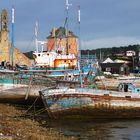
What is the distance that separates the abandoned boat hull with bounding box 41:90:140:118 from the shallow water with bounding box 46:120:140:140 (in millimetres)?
864

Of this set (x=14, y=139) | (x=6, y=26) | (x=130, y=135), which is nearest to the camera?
(x=14, y=139)

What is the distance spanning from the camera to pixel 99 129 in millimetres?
24359

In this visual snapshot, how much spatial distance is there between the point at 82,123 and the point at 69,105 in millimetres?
1960

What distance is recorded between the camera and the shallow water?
71.8ft

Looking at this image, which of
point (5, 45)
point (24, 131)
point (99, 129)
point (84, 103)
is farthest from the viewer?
point (5, 45)

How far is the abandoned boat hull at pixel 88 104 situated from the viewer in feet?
92.1

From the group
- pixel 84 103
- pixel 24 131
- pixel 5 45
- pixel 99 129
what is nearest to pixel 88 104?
pixel 84 103

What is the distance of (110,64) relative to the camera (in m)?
99.2

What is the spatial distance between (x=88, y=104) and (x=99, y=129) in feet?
13.1

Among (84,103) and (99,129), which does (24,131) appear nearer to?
(99,129)

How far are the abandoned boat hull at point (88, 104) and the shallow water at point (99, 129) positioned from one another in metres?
0.86

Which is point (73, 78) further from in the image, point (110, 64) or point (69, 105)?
point (110, 64)

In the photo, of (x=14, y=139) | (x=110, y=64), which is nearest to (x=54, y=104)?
(x=14, y=139)

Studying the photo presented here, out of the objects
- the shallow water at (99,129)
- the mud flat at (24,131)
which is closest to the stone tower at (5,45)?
the shallow water at (99,129)
